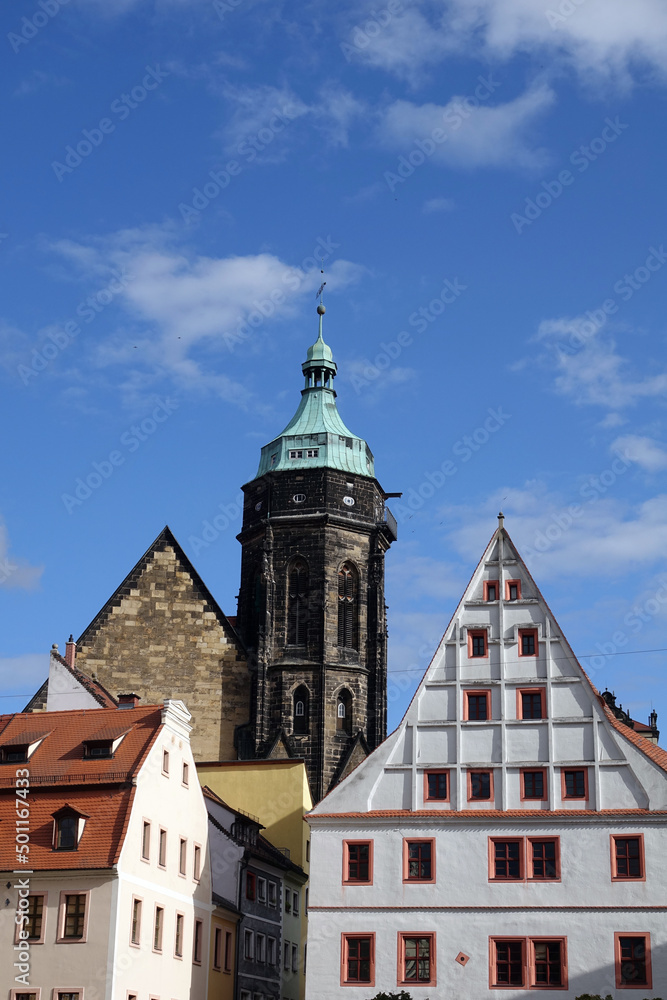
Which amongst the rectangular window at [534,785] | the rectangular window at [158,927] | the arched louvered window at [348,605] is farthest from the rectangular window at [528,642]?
the arched louvered window at [348,605]

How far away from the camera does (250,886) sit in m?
54.1

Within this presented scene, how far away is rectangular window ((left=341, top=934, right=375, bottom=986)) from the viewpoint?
4569cm

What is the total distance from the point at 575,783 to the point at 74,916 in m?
15.5

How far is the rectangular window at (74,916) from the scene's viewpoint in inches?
1650

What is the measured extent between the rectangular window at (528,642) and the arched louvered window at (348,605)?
20727mm

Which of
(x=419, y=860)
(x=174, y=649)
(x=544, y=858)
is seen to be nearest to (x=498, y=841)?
(x=544, y=858)

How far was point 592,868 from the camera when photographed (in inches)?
1795

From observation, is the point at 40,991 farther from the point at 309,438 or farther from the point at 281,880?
the point at 309,438

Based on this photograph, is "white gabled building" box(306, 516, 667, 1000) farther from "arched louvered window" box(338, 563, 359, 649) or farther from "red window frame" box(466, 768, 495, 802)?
"arched louvered window" box(338, 563, 359, 649)

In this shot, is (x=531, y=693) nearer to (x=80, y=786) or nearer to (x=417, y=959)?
(x=417, y=959)

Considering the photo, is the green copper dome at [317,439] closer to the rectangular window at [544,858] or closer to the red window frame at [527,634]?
the red window frame at [527,634]

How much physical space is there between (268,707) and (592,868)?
81.9 feet

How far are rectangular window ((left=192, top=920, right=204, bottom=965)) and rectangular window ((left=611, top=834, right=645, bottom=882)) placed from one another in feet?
42.8

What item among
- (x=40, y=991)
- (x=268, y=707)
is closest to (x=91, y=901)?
(x=40, y=991)
